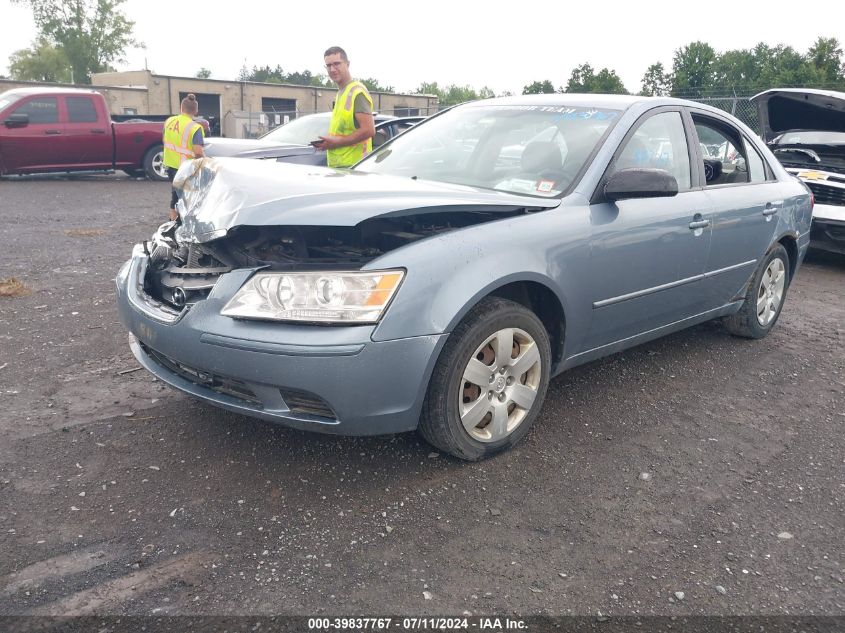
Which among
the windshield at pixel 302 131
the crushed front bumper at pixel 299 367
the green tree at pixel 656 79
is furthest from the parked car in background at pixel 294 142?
the green tree at pixel 656 79

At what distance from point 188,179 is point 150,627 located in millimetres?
2042

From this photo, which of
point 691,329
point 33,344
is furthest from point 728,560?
point 33,344

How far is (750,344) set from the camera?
500 centimetres

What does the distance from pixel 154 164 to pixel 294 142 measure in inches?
259

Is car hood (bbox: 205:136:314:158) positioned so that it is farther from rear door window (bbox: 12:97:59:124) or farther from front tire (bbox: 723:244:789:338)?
rear door window (bbox: 12:97:59:124)

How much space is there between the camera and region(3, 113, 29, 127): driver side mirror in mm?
12797

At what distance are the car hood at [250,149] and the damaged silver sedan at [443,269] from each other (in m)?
4.83

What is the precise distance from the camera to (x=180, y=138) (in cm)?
848

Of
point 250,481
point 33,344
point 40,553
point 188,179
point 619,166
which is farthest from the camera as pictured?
point 33,344

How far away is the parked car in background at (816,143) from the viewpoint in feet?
24.5

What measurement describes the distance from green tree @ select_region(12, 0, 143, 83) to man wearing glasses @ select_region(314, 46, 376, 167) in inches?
2751

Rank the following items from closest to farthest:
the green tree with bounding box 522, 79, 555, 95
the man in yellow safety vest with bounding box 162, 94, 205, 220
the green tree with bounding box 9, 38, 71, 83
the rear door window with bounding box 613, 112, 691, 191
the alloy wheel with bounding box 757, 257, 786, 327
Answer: the rear door window with bounding box 613, 112, 691, 191 < the alloy wheel with bounding box 757, 257, 786, 327 < the man in yellow safety vest with bounding box 162, 94, 205, 220 < the green tree with bounding box 522, 79, 555, 95 < the green tree with bounding box 9, 38, 71, 83

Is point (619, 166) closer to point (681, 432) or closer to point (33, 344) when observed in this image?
point (681, 432)

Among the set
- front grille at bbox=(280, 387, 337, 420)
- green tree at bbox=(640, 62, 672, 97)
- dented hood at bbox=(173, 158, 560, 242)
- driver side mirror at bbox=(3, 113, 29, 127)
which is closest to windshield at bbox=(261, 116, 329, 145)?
driver side mirror at bbox=(3, 113, 29, 127)
